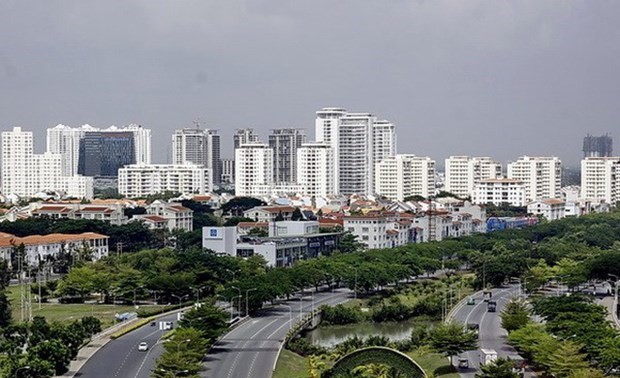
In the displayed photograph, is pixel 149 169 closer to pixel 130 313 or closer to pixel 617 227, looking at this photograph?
pixel 617 227

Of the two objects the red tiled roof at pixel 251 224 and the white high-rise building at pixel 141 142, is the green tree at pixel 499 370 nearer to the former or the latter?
the red tiled roof at pixel 251 224

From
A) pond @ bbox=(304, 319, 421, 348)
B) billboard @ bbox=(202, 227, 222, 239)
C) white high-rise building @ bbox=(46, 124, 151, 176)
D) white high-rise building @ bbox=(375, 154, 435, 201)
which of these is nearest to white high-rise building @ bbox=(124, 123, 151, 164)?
white high-rise building @ bbox=(46, 124, 151, 176)

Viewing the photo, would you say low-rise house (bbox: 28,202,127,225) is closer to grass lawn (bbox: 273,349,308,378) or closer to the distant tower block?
grass lawn (bbox: 273,349,308,378)

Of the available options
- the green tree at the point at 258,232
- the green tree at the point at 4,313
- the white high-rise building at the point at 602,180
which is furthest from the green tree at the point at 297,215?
the white high-rise building at the point at 602,180

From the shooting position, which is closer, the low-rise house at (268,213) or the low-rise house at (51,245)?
the low-rise house at (51,245)

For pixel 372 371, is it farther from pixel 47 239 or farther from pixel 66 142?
pixel 66 142

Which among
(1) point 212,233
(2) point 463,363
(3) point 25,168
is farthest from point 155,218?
(3) point 25,168
